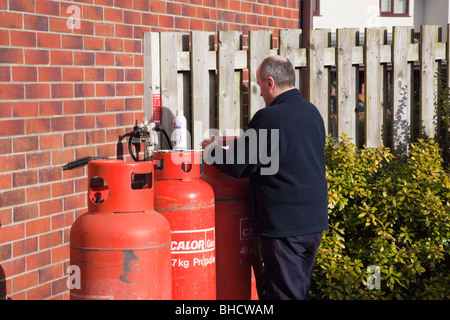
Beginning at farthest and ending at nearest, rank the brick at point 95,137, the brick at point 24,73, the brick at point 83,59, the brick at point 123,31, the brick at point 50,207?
the brick at point 123,31 < the brick at point 95,137 < the brick at point 83,59 < the brick at point 50,207 < the brick at point 24,73

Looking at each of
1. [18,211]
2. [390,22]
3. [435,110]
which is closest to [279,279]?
[18,211]

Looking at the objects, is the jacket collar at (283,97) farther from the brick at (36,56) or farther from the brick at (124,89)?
the brick at (36,56)

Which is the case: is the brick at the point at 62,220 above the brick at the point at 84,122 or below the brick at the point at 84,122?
below

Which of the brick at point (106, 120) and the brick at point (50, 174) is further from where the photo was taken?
the brick at point (106, 120)

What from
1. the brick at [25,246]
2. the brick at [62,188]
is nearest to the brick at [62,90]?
the brick at [62,188]

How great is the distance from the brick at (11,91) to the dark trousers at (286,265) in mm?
1714

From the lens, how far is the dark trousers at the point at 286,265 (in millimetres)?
4109

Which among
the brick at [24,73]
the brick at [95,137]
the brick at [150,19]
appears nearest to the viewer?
the brick at [24,73]

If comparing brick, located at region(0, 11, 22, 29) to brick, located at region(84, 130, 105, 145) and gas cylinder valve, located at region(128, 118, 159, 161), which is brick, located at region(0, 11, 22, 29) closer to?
brick, located at region(84, 130, 105, 145)

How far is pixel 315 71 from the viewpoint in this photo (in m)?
5.91
